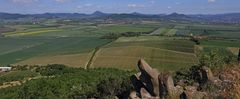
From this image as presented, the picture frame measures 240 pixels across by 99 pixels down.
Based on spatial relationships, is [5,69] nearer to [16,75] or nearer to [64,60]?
[16,75]

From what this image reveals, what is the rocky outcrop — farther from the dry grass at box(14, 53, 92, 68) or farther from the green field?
the dry grass at box(14, 53, 92, 68)

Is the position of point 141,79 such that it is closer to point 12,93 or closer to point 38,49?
point 12,93

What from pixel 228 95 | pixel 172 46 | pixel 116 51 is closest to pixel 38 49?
pixel 116 51

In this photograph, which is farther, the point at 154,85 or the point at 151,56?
the point at 151,56

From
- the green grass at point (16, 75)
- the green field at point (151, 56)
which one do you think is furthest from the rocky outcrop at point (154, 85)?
the green grass at point (16, 75)

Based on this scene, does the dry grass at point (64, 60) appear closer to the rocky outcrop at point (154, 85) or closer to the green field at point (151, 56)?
the green field at point (151, 56)

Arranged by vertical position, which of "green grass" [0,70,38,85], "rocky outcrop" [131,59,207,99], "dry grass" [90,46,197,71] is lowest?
"green grass" [0,70,38,85]

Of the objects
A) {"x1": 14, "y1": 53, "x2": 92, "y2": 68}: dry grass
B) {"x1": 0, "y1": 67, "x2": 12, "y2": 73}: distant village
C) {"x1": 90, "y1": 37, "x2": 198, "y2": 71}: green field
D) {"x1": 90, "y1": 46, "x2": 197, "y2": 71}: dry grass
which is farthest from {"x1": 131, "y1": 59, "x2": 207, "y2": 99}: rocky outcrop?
{"x1": 0, "y1": 67, "x2": 12, "y2": 73}: distant village

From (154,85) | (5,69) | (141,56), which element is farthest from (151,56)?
(154,85)

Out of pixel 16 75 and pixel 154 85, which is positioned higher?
pixel 154 85

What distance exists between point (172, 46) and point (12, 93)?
55.8m

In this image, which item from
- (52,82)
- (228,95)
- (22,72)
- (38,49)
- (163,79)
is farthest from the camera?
(38,49)

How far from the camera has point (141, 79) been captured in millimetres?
20422

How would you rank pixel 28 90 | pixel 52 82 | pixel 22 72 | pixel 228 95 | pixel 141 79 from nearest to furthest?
1. pixel 228 95
2. pixel 141 79
3. pixel 28 90
4. pixel 52 82
5. pixel 22 72
